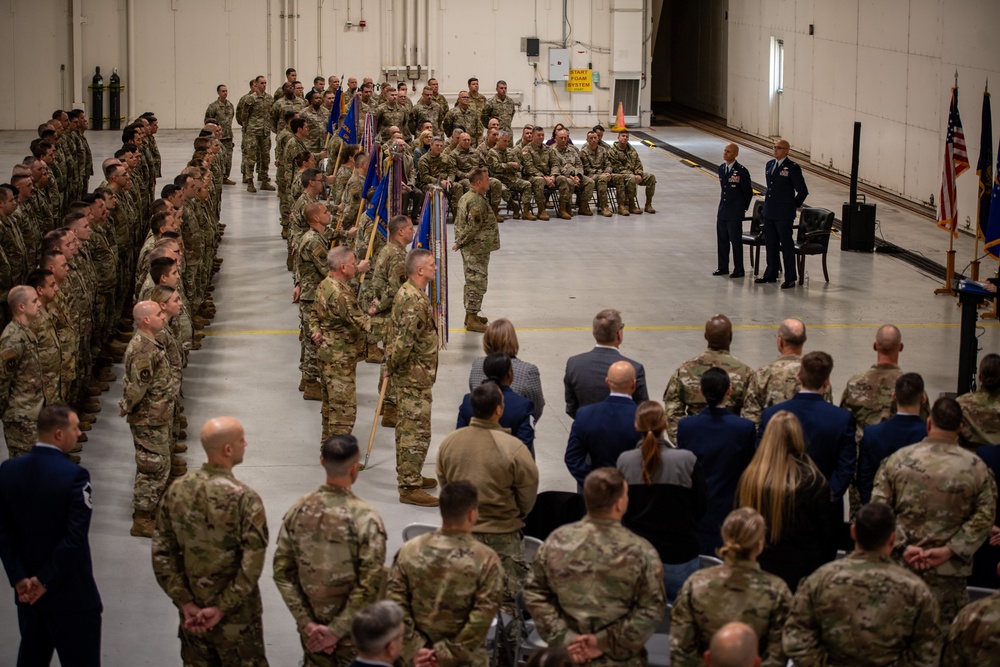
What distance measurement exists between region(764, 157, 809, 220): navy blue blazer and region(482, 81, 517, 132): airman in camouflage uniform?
30.5 feet

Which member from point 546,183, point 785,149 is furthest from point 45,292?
point 546,183

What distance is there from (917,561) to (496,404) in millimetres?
2296

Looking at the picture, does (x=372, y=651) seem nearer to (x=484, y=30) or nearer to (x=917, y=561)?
(x=917, y=561)

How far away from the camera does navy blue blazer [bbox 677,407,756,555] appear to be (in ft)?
23.4

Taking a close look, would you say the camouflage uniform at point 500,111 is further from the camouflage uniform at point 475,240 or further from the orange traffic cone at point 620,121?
the camouflage uniform at point 475,240

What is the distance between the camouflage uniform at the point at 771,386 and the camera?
A: 26.6 feet

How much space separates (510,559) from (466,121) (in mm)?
17708

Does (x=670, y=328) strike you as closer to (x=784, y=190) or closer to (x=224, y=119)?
(x=784, y=190)

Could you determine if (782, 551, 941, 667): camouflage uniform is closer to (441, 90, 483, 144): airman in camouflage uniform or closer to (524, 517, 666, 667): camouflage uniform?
(524, 517, 666, 667): camouflage uniform

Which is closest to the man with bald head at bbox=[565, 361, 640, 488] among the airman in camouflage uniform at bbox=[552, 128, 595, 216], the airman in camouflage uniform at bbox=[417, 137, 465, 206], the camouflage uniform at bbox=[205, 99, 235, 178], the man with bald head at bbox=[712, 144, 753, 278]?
the man with bald head at bbox=[712, 144, 753, 278]

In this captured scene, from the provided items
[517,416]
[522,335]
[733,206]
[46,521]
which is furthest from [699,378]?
[733,206]

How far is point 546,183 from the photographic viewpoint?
819 inches

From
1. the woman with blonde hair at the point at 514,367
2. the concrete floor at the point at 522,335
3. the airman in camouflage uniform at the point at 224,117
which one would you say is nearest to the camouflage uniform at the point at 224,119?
the airman in camouflage uniform at the point at 224,117

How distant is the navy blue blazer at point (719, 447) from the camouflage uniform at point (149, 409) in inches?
141
